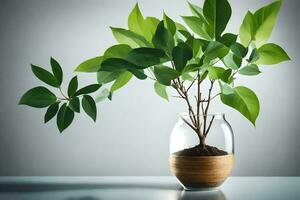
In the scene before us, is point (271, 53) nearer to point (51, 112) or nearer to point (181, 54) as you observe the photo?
point (181, 54)

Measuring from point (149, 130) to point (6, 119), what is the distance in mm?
460

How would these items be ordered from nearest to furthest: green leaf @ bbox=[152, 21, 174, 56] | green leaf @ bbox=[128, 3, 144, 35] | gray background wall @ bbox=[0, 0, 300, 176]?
green leaf @ bbox=[152, 21, 174, 56], green leaf @ bbox=[128, 3, 144, 35], gray background wall @ bbox=[0, 0, 300, 176]

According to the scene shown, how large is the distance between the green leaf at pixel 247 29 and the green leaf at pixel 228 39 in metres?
0.06

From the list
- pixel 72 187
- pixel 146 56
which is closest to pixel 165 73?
pixel 146 56

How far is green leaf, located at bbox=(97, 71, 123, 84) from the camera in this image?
3.27 feet

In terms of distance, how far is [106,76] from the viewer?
3.28 ft

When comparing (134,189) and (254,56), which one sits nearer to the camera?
(254,56)

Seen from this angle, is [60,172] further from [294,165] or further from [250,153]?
[294,165]

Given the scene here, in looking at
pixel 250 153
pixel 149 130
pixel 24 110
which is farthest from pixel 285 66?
pixel 24 110

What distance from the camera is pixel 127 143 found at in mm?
1448

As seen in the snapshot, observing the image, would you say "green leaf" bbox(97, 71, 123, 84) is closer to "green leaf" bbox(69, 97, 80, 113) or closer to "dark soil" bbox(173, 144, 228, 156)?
"green leaf" bbox(69, 97, 80, 113)

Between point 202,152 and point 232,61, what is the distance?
21 centimetres

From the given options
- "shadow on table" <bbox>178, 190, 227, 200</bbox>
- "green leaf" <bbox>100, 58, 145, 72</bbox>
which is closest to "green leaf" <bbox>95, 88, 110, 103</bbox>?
"green leaf" <bbox>100, 58, 145, 72</bbox>

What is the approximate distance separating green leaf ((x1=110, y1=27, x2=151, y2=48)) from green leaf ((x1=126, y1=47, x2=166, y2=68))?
0.08 metres
